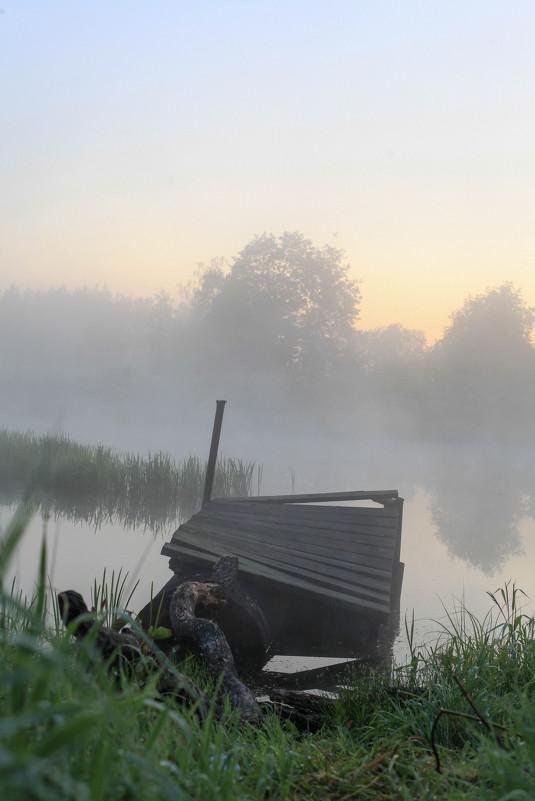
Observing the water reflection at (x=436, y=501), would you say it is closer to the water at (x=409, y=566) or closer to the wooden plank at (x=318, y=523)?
the water at (x=409, y=566)

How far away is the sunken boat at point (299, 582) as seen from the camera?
6523mm

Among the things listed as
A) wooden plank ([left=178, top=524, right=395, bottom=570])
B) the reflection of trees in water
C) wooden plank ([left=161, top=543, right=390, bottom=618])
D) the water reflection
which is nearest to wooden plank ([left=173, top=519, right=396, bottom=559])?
wooden plank ([left=178, top=524, right=395, bottom=570])

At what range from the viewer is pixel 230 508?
33.1ft

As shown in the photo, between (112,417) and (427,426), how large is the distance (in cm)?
3075

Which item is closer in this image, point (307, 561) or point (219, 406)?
point (307, 561)

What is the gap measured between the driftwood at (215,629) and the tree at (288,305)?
139 ft

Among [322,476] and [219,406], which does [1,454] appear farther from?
[322,476]

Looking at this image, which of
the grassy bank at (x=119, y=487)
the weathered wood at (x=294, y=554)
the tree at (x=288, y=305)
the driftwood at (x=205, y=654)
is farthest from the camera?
the tree at (x=288, y=305)

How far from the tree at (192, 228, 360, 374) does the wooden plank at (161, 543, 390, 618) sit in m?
41.4

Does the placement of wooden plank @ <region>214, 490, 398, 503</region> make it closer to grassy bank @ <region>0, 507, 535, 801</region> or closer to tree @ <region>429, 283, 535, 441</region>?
grassy bank @ <region>0, 507, 535, 801</region>

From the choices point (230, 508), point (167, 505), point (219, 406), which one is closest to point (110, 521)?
point (167, 505)

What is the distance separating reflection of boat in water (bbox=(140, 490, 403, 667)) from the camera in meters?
6.54

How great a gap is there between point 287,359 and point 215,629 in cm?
4468

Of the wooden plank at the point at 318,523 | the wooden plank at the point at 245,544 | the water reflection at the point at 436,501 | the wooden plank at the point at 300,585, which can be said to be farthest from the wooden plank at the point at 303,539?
the water reflection at the point at 436,501
